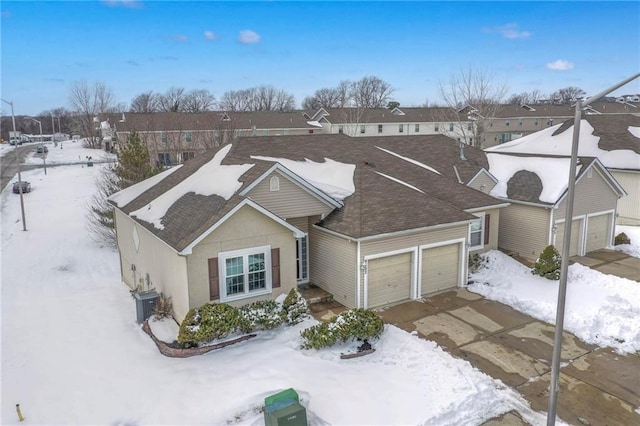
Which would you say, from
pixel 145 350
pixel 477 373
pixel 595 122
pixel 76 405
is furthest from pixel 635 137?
pixel 76 405

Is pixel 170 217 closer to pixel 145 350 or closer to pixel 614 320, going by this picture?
pixel 145 350

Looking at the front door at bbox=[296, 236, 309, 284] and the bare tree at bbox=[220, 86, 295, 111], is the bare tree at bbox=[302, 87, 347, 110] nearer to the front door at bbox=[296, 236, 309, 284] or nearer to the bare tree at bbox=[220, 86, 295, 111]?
the bare tree at bbox=[220, 86, 295, 111]

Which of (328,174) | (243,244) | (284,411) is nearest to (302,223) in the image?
(328,174)

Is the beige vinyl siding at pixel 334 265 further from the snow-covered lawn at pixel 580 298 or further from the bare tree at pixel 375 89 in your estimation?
the bare tree at pixel 375 89

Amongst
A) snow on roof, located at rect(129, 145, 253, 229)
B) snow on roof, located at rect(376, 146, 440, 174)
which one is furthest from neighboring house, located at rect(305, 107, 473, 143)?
snow on roof, located at rect(129, 145, 253, 229)

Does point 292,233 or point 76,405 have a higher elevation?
point 292,233
